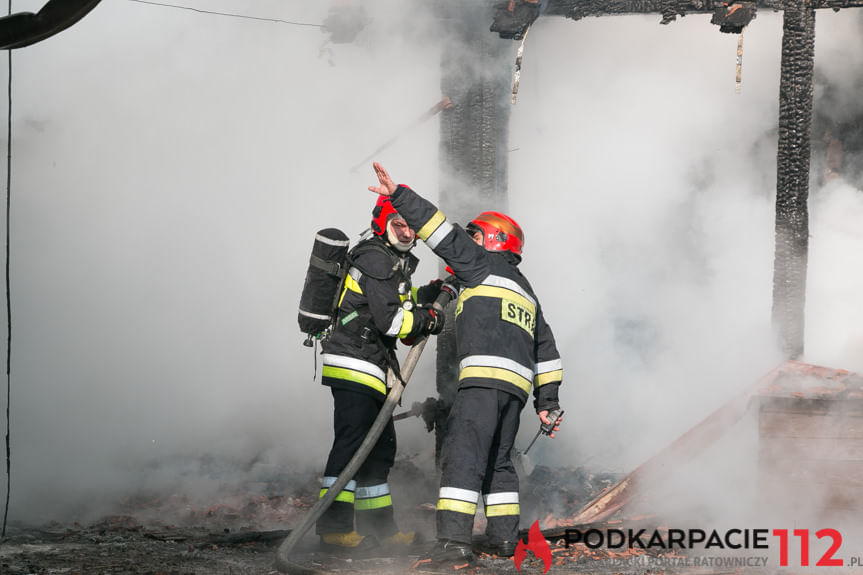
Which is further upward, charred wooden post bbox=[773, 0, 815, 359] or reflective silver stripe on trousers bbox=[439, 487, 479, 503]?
charred wooden post bbox=[773, 0, 815, 359]

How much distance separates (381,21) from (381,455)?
A: 3.87m

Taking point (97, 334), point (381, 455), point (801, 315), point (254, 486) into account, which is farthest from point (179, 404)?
point (801, 315)

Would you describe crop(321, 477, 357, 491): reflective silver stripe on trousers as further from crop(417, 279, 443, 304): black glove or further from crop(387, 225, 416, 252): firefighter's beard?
crop(387, 225, 416, 252): firefighter's beard

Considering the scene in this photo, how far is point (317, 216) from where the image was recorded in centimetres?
953

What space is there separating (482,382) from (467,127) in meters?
2.50

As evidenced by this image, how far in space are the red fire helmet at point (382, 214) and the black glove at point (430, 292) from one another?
62 cm

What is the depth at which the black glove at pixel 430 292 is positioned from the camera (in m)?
6.59

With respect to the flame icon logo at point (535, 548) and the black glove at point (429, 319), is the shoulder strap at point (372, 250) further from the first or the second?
the flame icon logo at point (535, 548)

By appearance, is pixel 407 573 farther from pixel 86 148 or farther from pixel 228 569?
pixel 86 148

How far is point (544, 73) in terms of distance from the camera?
352 inches

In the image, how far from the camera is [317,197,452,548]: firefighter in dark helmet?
19.6 ft

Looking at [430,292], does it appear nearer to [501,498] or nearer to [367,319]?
[367,319]

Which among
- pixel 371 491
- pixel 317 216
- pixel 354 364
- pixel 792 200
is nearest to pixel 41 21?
pixel 354 364

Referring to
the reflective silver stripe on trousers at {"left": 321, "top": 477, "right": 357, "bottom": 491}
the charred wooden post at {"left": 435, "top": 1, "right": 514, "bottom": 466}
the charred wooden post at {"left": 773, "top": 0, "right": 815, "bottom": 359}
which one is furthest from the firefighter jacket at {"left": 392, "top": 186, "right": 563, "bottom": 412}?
the charred wooden post at {"left": 773, "top": 0, "right": 815, "bottom": 359}
